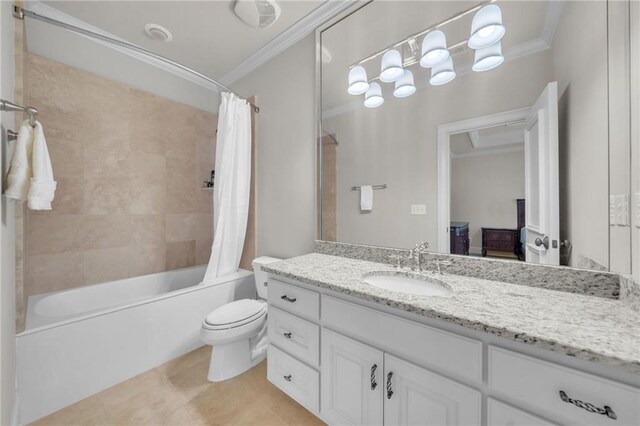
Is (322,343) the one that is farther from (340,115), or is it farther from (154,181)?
(154,181)

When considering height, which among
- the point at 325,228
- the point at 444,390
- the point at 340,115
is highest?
the point at 340,115

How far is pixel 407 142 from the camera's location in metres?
1.42

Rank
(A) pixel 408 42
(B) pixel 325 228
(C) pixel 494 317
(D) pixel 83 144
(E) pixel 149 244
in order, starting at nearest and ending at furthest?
(C) pixel 494 317 < (A) pixel 408 42 < (B) pixel 325 228 < (D) pixel 83 144 < (E) pixel 149 244

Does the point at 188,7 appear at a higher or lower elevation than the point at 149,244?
higher

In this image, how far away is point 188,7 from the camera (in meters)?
1.69

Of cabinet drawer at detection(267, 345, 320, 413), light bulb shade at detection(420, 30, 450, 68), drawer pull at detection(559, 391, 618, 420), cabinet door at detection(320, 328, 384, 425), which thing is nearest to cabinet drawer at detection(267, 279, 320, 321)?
cabinet door at detection(320, 328, 384, 425)

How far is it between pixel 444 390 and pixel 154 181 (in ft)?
8.83

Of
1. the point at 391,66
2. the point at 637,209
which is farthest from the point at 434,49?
the point at 637,209

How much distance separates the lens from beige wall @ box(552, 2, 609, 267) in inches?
35.3

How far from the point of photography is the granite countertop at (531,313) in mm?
572

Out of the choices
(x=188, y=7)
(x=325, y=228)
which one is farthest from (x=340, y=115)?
(x=188, y=7)

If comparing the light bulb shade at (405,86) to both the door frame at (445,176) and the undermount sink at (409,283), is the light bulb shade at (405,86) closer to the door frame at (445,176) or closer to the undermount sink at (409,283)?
the door frame at (445,176)

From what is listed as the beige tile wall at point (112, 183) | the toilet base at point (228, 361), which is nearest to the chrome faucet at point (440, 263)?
the toilet base at point (228, 361)

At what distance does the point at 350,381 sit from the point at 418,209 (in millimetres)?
929
